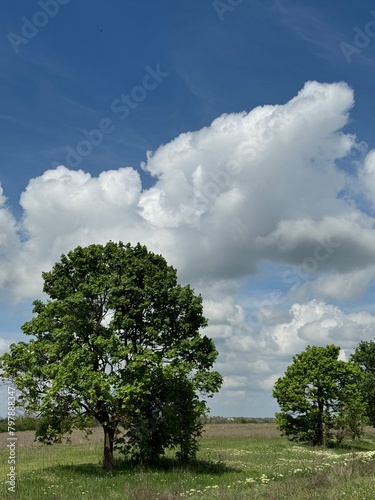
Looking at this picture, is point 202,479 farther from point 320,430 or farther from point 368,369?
point 368,369

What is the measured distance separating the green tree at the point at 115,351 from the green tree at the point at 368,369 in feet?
189

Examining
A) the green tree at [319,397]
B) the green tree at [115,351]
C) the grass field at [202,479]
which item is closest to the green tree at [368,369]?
the green tree at [319,397]

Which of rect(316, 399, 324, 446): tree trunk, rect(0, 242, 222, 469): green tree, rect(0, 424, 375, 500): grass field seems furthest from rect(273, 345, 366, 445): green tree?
rect(0, 242, 222, 469): green tree

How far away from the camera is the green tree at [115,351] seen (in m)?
33.8

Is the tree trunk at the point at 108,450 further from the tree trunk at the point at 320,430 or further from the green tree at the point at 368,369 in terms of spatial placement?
the green tree at the point at 368,369

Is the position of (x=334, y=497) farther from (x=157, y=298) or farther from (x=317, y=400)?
(x=317, y=400)

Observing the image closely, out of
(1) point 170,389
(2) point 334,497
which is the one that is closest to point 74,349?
(1) point 170,389

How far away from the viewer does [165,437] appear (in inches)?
1449

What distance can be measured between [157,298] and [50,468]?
13.3m

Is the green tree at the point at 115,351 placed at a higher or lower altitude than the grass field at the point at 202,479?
higher

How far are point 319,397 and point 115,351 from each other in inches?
1481

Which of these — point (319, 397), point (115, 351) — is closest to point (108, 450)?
point (115, 351)

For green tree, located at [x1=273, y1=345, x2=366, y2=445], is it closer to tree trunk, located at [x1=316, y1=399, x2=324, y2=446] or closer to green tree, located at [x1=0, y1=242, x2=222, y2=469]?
tree trunk, located at [x1=316, y1=399, x2=324, y2=446]

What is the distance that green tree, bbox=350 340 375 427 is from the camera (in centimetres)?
8625
